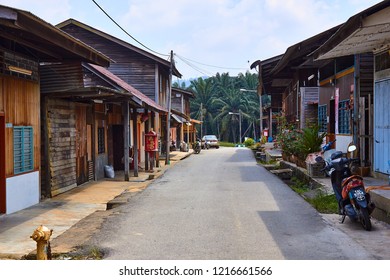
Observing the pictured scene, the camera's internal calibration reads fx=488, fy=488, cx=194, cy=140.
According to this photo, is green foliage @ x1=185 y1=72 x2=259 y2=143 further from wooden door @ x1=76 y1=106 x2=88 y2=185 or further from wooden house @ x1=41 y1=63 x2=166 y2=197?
wooden door @ x1=76 y1=106 x2=88 y2=185

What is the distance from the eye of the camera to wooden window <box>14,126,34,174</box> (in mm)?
→ 10470

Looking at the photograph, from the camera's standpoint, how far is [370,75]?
13.0 metres

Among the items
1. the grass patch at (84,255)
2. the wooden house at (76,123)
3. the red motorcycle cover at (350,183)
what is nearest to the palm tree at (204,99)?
the wooden house at (76,123)

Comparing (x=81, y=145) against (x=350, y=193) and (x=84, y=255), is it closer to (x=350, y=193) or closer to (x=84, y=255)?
(x=84, y=255)

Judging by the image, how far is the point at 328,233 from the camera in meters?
7.39

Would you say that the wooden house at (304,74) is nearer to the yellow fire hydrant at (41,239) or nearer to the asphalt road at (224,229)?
the asphalt road at (224,229)

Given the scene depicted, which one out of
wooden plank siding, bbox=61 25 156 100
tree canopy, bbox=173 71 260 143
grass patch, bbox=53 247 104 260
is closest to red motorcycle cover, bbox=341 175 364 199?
grass patch, bbox=53 247 104 260

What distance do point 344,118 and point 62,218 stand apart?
373 inches

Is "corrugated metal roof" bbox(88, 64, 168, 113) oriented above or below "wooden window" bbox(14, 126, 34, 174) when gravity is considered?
above

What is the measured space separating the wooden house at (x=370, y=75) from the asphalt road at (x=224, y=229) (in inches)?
90.5

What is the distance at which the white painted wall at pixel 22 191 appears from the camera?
10031 mm

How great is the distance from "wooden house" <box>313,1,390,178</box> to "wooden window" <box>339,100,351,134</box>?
1003 mm

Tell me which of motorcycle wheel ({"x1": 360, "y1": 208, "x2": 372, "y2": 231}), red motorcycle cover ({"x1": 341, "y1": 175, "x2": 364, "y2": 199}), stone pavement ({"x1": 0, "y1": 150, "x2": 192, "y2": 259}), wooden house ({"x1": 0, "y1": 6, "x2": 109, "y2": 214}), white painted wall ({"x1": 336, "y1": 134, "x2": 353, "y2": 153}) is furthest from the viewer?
white painted wall ({"x1": 336, "y1": 134, "x2": 353, "y2": 153})

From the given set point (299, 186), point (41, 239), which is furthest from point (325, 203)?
point (41, 239)
